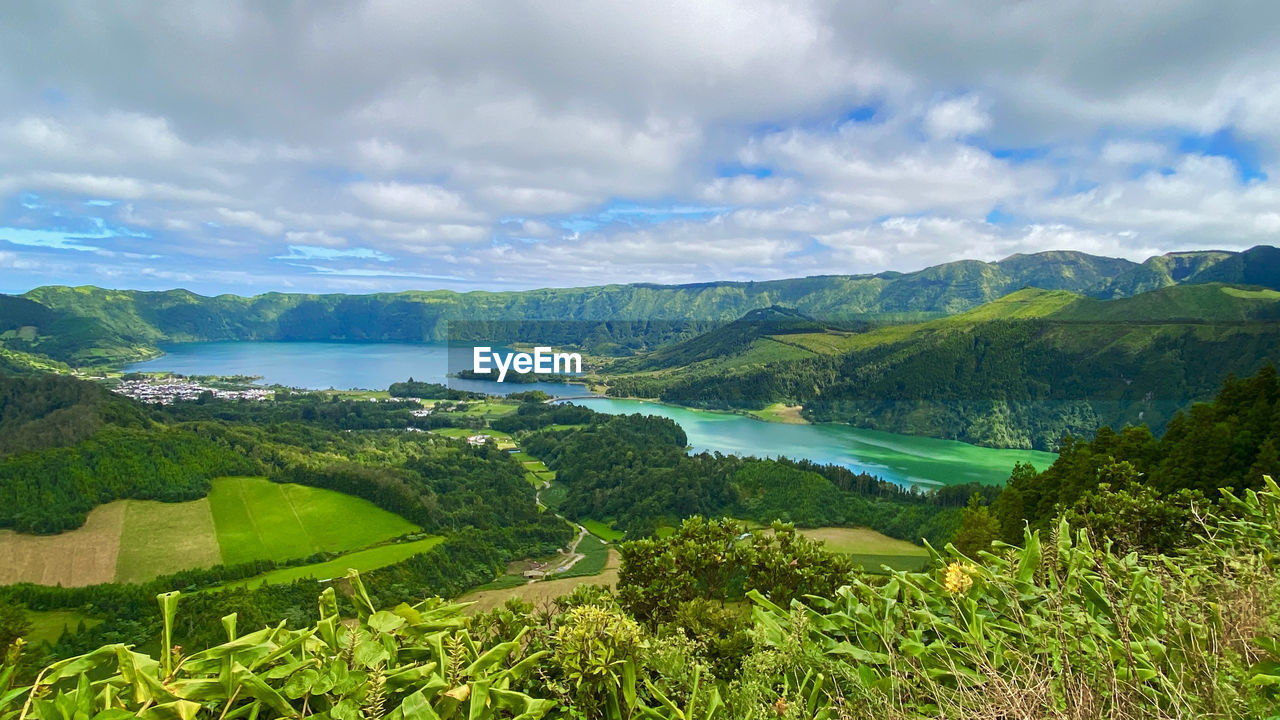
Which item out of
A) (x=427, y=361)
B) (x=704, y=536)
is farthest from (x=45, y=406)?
(x=427, y=361)

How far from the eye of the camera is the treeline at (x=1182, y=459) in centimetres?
1633

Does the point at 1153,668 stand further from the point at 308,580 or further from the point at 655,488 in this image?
the point at 655,488

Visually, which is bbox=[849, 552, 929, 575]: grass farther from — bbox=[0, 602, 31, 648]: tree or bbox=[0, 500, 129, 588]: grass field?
bbox=[0, 500, 129, 588]: grass field

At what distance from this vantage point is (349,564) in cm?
4388

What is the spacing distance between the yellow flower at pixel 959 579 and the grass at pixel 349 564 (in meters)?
42.2

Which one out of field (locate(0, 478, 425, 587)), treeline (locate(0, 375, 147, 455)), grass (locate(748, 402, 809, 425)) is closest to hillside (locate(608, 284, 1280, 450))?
grass (locate(748, 402, 809, 425))

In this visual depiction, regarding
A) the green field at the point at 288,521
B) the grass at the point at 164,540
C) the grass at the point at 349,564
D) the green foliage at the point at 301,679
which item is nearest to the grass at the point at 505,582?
the grass at the point at 349,564

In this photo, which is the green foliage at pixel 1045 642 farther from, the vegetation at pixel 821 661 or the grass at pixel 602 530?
the grass at pixel 602 530

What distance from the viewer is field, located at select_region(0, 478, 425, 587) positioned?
41.5 m

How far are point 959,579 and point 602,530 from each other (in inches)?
2367

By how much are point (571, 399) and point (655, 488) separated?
6706 cm

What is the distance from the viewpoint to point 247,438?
70562 millimetres

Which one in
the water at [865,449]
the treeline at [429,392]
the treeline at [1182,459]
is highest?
the treeline at [1182,459]

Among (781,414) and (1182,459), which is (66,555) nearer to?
(1182,459)
